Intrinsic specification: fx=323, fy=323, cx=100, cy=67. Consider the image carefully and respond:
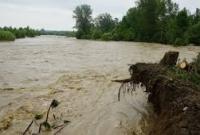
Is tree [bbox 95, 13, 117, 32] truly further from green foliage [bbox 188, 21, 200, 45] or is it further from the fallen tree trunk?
the fallen tree trunk

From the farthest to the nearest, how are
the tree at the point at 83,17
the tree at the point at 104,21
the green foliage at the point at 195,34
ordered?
1. the tree at the point at 104,21
2. the tree at the point at 83,17
3. the green foliage at the point at 195,34

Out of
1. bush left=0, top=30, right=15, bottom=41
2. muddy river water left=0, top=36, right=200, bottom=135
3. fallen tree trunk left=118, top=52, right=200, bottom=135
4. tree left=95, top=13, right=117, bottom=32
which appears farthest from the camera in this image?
tree left=95, top=13, right=117, bottom=32

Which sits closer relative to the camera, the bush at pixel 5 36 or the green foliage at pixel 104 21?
the bush at pixel 5 36

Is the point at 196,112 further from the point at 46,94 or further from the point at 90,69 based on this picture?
the point at 90,69

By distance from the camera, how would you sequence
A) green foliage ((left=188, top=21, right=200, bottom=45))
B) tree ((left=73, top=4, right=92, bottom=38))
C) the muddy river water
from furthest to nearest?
tree ((left=73, top=4, right=92, bottom=38)) < green foliage ((left=188, top=21, right=200, bottom=45)) < the muddy river water

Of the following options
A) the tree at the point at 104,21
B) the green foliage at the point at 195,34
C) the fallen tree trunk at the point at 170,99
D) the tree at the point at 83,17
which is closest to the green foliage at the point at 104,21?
the tree at the point at 104,21

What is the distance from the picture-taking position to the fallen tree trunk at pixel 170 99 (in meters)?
4.25

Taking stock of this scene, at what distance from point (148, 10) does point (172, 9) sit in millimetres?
9891

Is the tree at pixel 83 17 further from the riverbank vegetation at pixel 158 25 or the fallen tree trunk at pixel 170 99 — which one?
the fallen tree trunk at pixel 170 99

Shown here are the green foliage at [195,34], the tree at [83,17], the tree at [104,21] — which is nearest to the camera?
the green foliage at [195,34]

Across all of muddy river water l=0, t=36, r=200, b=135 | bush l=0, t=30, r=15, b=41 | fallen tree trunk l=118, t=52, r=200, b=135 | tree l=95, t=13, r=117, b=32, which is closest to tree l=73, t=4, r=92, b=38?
tree l=95, t=13, r=117, b=32

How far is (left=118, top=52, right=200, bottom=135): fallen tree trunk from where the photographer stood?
14.0 ft

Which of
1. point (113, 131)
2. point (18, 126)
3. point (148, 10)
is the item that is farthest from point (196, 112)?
point (148, 10)

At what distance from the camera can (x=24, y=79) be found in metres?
12.4
